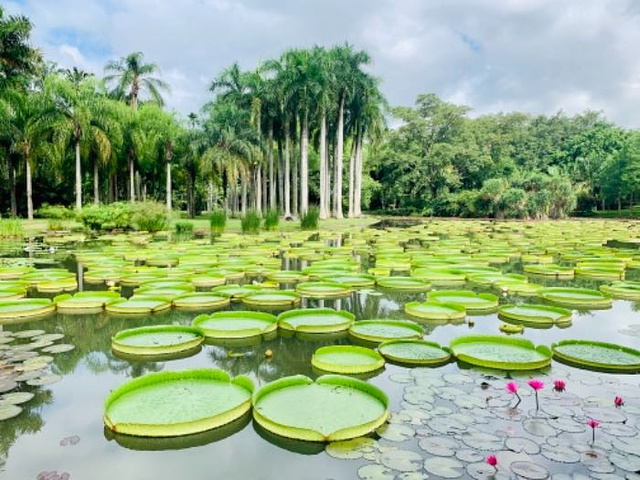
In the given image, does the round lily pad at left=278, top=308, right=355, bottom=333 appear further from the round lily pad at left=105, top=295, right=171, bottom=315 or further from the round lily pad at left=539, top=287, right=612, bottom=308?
the round lily pad at left=539, top=287, right=612, bottom=308

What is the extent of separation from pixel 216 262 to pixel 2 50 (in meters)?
18.4

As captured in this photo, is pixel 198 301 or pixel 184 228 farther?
pixel 184 228

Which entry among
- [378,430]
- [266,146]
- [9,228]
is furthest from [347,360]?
[266,146]

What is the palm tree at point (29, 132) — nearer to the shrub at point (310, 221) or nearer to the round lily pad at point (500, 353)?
the shrub at point (310, 221)

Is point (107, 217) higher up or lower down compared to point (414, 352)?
A: higher up

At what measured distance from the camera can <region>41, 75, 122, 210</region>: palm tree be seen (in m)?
26.5

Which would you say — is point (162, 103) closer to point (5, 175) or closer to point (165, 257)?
point (5, 175)

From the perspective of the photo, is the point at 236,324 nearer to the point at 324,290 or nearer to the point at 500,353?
the point at 324,290

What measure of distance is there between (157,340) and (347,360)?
2.13m

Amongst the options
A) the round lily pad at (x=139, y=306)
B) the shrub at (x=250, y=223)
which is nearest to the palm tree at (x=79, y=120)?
the shrub at (x=250, y=223)

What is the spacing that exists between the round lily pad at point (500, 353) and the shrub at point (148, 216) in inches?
726

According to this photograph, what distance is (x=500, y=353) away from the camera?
4.70 metres

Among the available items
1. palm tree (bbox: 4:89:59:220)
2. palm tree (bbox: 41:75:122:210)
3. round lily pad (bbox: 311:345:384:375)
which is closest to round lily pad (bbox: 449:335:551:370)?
round lily pad (bbox: 311:345:384:375)

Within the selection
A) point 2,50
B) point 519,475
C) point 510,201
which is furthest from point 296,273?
point 510,201
